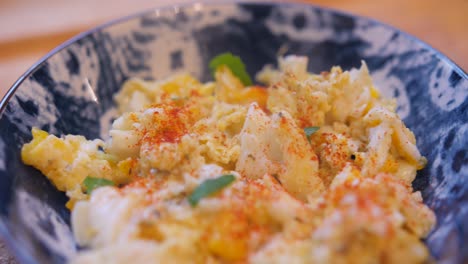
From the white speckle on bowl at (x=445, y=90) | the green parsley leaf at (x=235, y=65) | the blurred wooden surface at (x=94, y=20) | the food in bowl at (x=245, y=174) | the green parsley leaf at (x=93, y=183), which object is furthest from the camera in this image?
the blurred wooden surface at (x=94, y=20)

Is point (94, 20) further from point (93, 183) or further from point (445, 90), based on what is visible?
point (445, 90)

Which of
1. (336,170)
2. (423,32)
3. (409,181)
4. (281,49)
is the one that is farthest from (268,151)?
(423,32)

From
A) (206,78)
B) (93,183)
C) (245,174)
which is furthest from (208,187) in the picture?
(206,78)

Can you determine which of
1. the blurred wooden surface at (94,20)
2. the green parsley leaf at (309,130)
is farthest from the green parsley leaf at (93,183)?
the blurred wooden surface at (94,20)

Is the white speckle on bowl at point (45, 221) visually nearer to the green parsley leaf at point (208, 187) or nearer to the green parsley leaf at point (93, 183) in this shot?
the green parsley leaf at point (93, 183)

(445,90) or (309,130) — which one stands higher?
(445,90)

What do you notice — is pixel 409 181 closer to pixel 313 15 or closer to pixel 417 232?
pixel 417 232

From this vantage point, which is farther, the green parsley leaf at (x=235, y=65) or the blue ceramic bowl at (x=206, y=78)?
the green parsley leaf at (x=235, y=65)
